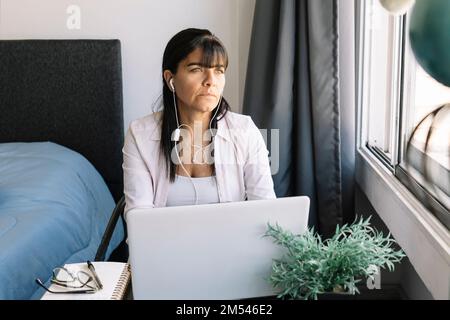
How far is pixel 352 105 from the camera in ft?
6.23

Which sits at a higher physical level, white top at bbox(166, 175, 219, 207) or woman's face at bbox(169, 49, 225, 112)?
woman's face at bbox(169, 49, 225, 112)

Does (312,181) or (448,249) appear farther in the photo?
(312,181)

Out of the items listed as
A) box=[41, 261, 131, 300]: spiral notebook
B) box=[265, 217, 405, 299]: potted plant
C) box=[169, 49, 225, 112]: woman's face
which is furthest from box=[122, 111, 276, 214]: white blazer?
box=[265, 217, 405, 299]: potted plant

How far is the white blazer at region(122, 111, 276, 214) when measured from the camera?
4.13 ft

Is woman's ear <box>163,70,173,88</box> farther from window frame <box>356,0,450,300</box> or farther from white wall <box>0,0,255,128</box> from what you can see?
white wall <box>0,0,255,128</box>

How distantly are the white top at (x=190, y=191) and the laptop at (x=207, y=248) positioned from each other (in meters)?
0.44

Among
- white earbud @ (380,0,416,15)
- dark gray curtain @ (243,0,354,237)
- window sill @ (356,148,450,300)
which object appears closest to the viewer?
white earbud @ (380,0,416,15)

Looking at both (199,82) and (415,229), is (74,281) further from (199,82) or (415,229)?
(415,229)

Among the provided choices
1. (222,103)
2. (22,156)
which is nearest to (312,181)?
(222,103)

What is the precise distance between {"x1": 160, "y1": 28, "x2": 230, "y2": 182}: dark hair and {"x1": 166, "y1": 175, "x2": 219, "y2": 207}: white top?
0.02m

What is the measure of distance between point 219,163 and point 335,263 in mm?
590

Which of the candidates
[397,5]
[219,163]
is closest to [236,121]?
[219,163]
